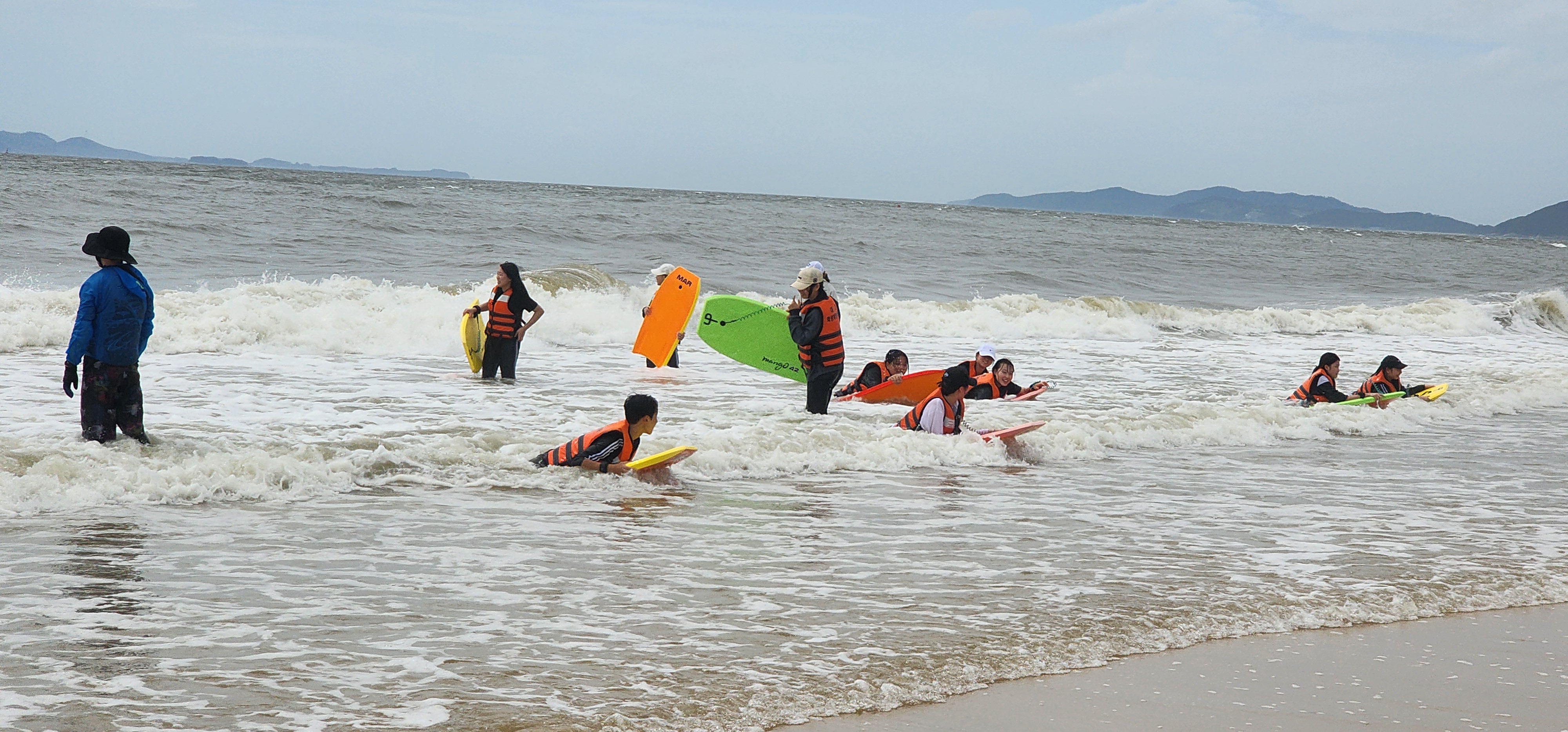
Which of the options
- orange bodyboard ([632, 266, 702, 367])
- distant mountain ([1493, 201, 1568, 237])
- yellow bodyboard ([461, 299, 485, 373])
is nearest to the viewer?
yellow bodyboard ([461, 299, 485, 373])

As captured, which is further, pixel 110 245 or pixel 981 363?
pixel 981 363

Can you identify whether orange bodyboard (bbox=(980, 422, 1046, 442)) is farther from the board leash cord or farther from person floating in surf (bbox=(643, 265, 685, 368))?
person floating in surf (bbox=(643, 265, 685, 368))

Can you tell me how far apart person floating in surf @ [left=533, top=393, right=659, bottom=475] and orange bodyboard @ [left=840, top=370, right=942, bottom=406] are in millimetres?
4226

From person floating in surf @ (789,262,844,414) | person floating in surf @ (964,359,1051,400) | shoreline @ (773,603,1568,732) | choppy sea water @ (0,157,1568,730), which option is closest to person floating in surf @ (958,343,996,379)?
person floating in surf @ (964,359,1051,400)

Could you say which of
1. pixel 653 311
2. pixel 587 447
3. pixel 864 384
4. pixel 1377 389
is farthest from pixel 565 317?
pixel 1377 389

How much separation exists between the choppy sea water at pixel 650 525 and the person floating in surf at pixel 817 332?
329mm

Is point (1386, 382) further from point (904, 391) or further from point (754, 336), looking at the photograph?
point (754, 336)

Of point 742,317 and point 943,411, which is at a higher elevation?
point 742,317

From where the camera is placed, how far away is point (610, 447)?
287 inches

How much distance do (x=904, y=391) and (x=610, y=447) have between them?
Answer: 195 inches

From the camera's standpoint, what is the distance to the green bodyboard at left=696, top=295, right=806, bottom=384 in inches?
466

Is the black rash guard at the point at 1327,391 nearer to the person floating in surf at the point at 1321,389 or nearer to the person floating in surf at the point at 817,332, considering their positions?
the person floating in surf at the point at 1321,389

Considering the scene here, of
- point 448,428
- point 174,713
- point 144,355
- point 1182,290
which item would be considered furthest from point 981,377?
point 1182,290

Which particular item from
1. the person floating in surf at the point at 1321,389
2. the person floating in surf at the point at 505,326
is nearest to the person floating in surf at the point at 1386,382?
the person floating in surf at the point at 1321,389
